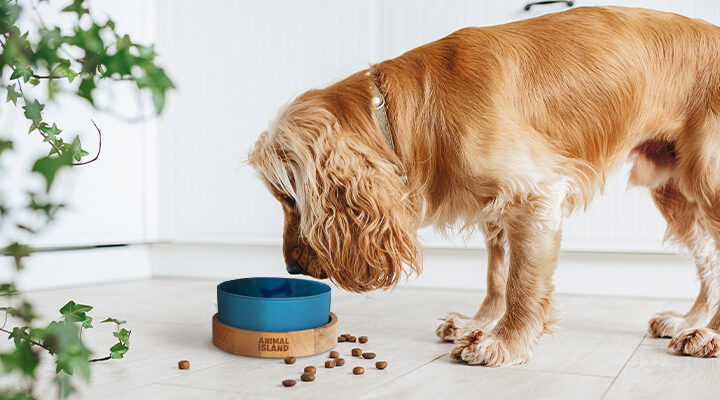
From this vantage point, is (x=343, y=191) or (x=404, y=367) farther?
(x=343, y=191)

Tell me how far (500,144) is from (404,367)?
0.63 meters

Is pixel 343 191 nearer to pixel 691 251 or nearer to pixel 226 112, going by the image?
pixel 691 251

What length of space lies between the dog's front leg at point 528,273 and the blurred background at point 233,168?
1270 millimetres

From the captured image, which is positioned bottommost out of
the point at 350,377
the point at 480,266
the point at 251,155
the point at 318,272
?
the point at 480,266

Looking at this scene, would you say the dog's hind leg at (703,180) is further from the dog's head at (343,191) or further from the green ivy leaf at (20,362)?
the green ivy leaf at (20,362)

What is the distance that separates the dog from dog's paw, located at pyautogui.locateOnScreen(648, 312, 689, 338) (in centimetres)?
19

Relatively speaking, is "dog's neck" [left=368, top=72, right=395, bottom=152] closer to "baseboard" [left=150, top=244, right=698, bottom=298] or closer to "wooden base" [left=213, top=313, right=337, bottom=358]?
"wooden base" [left=213, top=313, right=337, bottom=358]

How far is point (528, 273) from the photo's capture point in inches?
A: 70.5

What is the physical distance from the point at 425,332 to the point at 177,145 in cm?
211

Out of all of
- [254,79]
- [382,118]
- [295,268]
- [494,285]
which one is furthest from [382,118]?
[254,79]

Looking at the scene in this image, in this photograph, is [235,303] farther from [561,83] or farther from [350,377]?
[561,83]

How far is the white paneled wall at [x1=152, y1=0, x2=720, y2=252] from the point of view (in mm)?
3037

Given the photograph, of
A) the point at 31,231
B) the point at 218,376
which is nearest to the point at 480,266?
the point at 218,376

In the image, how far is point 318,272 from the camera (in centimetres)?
188
